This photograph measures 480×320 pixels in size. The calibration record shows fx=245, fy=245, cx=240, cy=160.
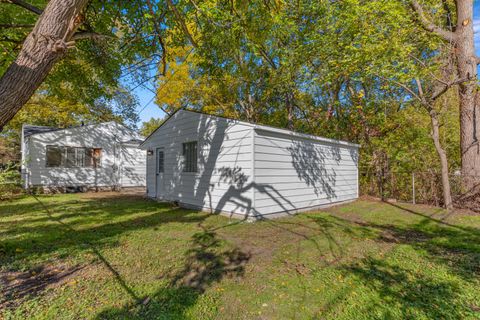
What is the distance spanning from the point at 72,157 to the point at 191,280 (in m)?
13.2

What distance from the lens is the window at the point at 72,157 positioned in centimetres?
1252

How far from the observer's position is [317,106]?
46.1ft

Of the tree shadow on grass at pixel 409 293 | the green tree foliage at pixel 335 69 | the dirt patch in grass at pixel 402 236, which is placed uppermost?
the green tree foliage at pixel 335 69

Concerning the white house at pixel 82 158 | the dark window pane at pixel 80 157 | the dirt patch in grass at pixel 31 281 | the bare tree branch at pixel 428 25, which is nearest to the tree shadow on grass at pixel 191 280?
the dirt patch in grass at pixel 31 281

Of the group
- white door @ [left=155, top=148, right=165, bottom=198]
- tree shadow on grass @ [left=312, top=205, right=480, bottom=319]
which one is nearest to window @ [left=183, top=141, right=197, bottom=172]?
white door @ [left=155, top=148, right=165, bottom=198]

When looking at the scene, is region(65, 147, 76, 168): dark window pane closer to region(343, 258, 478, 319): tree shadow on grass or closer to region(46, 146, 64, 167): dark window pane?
region(46, 146, 64, 167): dark window pane

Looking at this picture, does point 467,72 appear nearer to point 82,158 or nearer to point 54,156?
point 82,158

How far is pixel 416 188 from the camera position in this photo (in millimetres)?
9133

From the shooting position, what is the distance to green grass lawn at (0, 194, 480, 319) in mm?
2455

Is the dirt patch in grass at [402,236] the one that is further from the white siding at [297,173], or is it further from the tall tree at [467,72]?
the tall tree at [467,72]

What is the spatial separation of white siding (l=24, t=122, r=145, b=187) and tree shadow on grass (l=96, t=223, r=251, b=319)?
1123 cm

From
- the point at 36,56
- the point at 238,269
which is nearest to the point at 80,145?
the point at 36,56

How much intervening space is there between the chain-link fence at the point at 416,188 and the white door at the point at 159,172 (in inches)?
342

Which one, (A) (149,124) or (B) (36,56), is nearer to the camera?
(B) (36,56)
